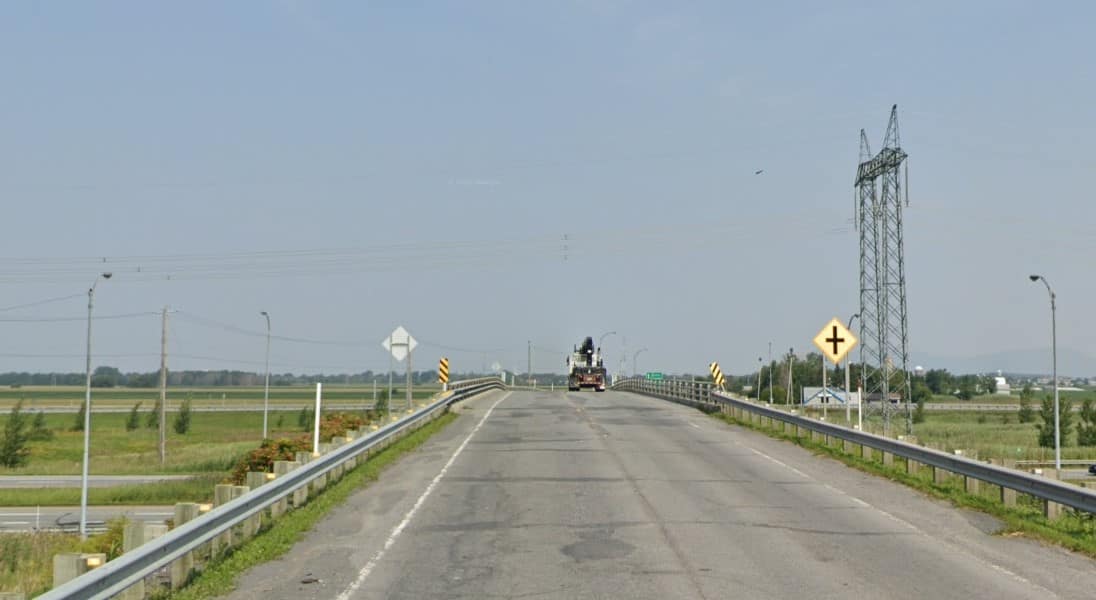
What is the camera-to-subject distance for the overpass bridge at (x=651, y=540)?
10.4m

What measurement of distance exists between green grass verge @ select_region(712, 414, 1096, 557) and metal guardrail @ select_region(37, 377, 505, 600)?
9615mm

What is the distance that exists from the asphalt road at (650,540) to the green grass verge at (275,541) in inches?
7.8

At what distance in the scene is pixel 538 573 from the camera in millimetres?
11039

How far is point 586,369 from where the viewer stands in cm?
7888

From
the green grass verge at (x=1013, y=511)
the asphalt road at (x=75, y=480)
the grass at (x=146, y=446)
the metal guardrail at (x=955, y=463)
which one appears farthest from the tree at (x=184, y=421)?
the green grass verge at (x=1013, y=511)

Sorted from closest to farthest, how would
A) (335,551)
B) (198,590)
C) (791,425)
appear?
(198,590) → (335,551) → (791,425)

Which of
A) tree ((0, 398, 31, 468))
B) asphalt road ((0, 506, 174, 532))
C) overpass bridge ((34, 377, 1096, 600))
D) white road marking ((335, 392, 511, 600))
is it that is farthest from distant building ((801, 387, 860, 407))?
tree ((0, 398, 31, 468))

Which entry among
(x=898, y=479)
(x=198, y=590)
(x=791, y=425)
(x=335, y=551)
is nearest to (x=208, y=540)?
(x=198, y=590)

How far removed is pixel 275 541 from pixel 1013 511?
10.5 metres

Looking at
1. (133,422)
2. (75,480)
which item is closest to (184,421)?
(133,422)

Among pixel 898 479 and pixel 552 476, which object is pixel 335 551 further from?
pixel 898 479

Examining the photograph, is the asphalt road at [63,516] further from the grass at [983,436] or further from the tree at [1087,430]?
the tree at [1087,430]

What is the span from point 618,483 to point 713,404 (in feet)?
84.8

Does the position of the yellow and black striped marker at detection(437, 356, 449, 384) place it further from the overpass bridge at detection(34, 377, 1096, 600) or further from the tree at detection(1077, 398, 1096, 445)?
the tree at detection(1077, 398, 1096, 445)
